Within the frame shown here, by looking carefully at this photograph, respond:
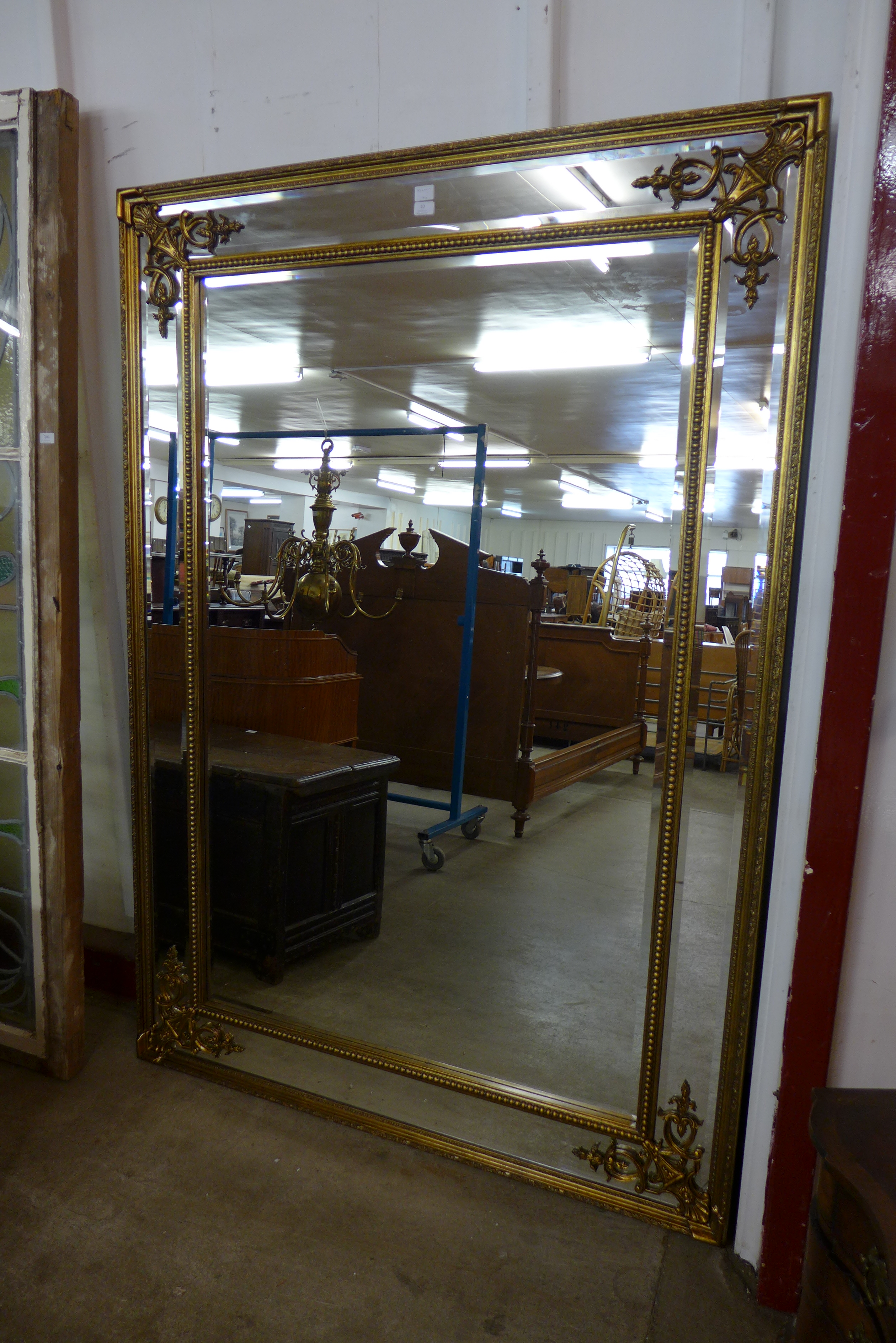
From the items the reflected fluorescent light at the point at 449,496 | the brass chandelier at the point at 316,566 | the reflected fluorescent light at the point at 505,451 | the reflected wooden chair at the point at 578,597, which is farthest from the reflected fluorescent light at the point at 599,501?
→ the brass chandelier at the point at 316,566

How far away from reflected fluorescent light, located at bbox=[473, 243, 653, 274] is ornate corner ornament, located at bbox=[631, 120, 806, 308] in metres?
0.11

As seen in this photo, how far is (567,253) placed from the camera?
1.81 metres

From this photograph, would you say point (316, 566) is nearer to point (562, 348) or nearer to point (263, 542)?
point (263, 542)

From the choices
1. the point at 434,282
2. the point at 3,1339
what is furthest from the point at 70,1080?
the point at 434,282

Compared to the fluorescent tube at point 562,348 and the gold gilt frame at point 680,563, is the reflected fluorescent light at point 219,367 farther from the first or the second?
the fluorescent tube at point 562,348

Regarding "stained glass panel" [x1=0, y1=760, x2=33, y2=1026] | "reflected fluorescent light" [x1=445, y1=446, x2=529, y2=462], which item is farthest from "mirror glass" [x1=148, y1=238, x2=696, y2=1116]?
"stained glass panel" [x1=0, y1=760, x2=33, y2=1026]

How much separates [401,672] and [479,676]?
52 centimetres

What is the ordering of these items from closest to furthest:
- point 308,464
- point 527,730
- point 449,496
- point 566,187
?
1. point 566,187
2. point 308,464
3. point 449,496
4. point 527,730

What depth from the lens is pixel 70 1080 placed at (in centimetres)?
226

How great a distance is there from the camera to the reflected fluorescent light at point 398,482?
2.88 metres

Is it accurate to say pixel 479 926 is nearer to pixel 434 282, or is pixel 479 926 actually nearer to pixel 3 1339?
pixel 3 1339

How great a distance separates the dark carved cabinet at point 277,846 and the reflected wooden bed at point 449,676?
130 centimetres

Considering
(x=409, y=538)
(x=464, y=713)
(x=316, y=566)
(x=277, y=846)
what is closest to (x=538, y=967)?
(x=277, y=846)

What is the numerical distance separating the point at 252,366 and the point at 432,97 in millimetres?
976
